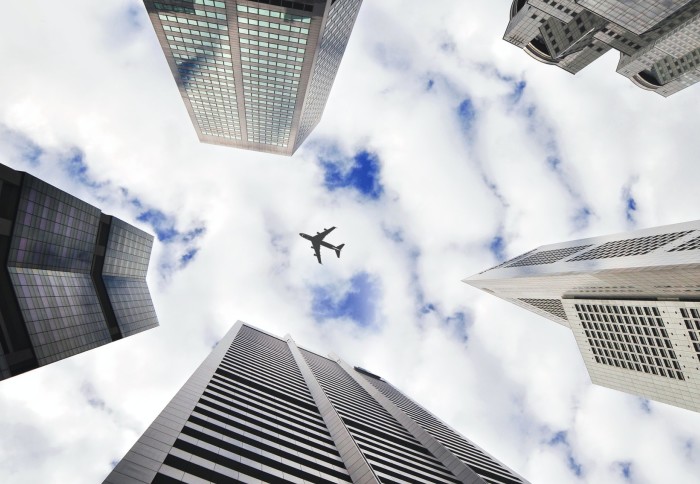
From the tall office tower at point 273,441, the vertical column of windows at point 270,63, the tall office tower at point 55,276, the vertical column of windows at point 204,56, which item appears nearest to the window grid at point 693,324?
the tall office tower at point 273,441

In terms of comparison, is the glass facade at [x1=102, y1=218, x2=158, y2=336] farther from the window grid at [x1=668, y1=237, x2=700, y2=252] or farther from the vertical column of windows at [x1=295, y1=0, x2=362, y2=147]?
the window grid at [x1=668, y1=237, x2=700, y2=252]

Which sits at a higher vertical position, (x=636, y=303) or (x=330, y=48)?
(x=330, y=48)

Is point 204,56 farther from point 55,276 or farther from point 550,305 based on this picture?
point 550,305

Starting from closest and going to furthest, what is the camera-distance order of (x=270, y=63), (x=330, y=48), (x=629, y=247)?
(x=270, y=63), (x=330, y=48), (x=629, y=247)

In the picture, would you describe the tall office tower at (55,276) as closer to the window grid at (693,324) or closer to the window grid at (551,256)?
the window grid at (693,324)

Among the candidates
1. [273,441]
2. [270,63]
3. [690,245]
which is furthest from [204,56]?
[690,245]

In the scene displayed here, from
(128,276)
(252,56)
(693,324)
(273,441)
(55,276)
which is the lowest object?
(273,441)

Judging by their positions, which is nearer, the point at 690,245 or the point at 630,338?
the point at 690,245

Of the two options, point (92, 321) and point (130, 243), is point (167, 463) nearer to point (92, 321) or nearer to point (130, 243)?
point (92, 321)
